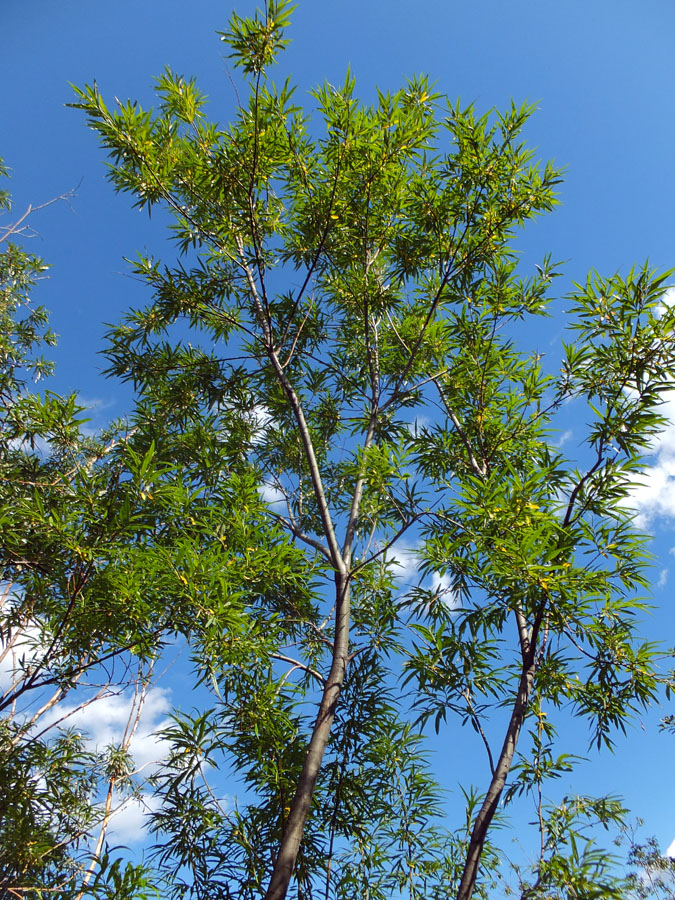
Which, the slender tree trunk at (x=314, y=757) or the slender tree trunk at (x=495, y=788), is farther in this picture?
the slender tree trunk at (x=314, y=757)

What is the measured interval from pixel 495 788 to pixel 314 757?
868 mm

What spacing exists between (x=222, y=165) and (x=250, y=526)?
2.41m

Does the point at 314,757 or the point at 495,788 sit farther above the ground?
the point at 495,788

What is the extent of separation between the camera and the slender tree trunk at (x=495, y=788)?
8.18 ft

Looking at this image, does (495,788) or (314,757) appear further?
(314,757)

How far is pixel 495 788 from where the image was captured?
267 cm

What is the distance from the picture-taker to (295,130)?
4133 mm

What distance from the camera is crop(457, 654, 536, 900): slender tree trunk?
249 cm

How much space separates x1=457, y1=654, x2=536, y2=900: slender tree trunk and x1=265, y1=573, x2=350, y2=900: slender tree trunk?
2.47 feet

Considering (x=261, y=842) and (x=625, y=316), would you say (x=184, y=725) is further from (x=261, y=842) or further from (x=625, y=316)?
(x=625, y=316)

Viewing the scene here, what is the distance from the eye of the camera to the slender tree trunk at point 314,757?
2607 millimetres

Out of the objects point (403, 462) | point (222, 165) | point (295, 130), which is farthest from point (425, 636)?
point (295, 130)

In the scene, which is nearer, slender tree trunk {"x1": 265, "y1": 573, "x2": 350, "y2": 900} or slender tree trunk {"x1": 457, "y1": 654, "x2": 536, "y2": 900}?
slender tree trunk {"x1": 457, "y1": 654, "x2": 536, "y2": 900}

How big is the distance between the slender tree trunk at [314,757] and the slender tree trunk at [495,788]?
754mm
